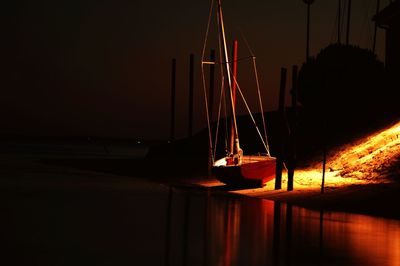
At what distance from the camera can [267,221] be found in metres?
26.3

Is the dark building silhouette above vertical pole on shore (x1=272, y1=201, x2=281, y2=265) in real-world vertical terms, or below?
above

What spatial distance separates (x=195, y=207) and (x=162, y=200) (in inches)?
147

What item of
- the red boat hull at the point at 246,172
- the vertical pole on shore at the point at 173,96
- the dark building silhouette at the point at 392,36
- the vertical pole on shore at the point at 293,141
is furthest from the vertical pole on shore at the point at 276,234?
the vertical pole on shore at the point at 173,96

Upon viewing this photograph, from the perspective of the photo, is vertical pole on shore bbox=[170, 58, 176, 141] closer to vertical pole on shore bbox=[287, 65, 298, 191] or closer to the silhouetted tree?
the silhouetted tree

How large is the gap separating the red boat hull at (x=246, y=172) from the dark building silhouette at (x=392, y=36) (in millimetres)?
20039

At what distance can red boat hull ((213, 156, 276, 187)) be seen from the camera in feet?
121

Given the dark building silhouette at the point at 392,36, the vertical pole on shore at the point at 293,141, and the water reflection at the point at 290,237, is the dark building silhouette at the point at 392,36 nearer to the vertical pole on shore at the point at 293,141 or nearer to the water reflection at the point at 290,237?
the vertical pole on shore at the point at 293,141

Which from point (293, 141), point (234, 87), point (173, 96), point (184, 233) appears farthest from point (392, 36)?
point (184, 233)

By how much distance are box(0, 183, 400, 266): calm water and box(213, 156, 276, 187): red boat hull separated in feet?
7.20

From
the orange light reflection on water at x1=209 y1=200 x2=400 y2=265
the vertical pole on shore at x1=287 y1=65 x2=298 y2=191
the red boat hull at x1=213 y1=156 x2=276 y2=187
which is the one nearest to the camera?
the orange light reflection on water at x1=209 y1=200 x2=400 y2=265

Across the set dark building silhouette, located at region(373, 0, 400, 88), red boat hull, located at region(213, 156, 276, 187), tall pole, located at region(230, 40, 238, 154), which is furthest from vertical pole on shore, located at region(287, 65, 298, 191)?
dark building silhouette, located at region(373, 0, 400, 88)

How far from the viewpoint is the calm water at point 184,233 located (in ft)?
58.6

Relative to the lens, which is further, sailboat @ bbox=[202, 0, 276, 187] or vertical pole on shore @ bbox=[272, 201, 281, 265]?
sailboat @ bbox=[202, 0, 276, 187]

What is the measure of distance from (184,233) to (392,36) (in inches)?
1473
